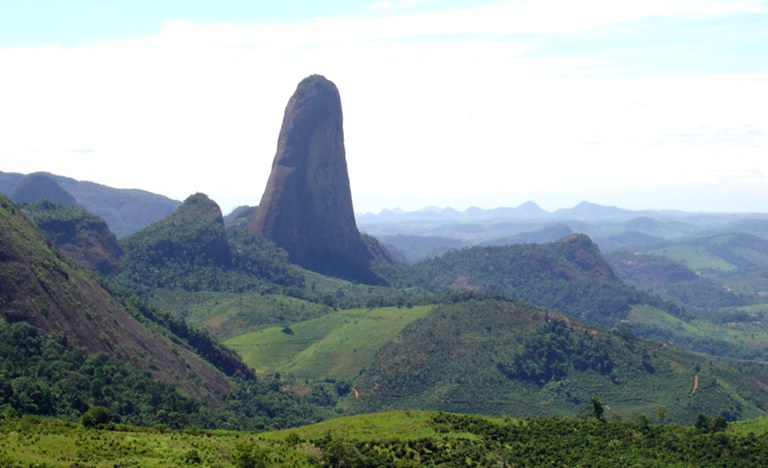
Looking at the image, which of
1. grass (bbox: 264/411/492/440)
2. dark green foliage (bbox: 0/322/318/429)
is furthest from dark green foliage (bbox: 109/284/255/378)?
grass (bbox: 264/411/492/440)

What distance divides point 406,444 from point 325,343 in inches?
3259

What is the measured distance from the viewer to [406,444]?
64438 millimetres

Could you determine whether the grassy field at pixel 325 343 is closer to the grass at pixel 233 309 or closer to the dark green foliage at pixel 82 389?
the grass at pixel 233 309

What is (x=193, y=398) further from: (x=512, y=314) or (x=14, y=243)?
(x=512, y=314)

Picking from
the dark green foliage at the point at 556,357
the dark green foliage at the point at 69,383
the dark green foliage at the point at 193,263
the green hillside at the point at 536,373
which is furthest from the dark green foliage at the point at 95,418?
the dark green foliage at the point at 193,263

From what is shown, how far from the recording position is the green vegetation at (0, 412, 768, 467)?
53.2m

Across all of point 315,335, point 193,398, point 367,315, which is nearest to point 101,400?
point 193,398

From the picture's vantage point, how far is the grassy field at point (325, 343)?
13575cm

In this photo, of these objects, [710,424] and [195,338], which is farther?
[195,338]

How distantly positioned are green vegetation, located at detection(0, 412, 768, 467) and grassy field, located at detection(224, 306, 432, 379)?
6340 centimetres

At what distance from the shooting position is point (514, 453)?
2611 inches

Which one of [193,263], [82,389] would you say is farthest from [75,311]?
[193,263]

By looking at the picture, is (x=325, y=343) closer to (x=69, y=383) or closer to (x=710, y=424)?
(x=69, y=383)

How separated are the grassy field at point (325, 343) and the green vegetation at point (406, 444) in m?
63.4
